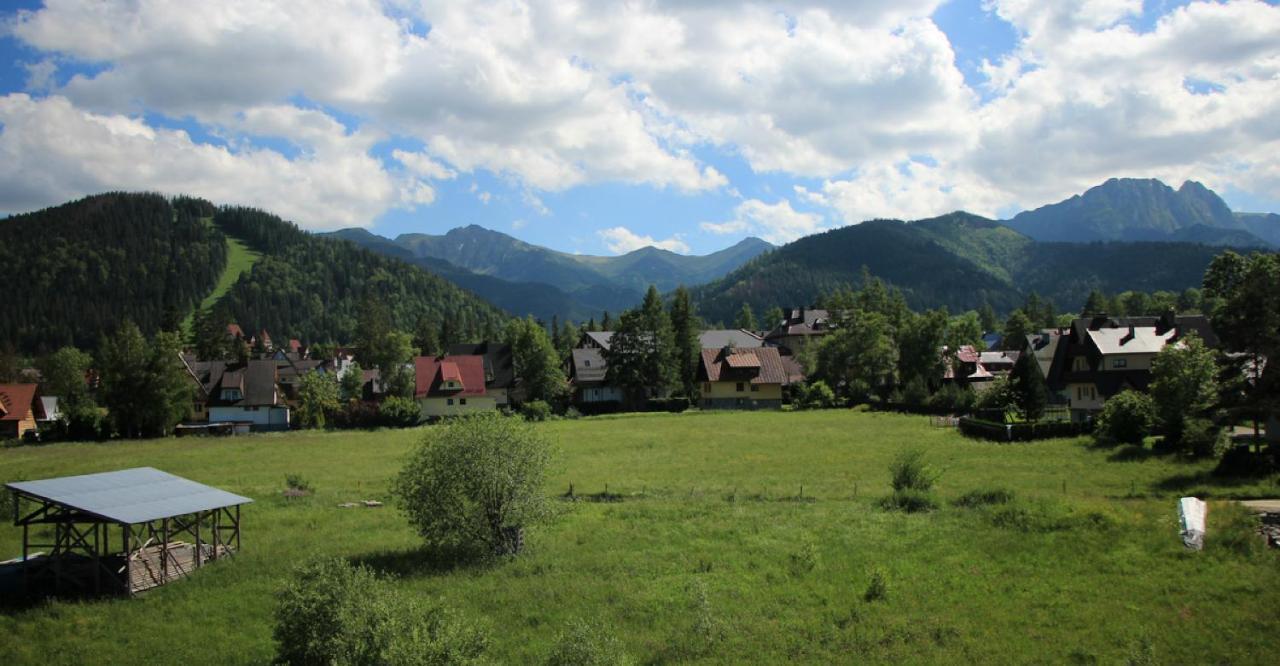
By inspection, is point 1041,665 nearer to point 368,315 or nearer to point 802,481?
point 802,481

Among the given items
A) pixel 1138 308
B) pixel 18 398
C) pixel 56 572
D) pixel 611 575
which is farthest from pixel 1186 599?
pixel 1138 308

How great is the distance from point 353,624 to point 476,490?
9569mm

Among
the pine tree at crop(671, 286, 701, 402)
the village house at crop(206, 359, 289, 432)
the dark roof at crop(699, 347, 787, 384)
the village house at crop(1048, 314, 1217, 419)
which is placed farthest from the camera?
the pine tree at crop(671, 286, 701, 402)

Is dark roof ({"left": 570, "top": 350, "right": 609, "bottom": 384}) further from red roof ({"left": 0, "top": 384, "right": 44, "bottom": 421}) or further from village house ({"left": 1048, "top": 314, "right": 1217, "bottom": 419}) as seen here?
red roof ({"left": 0, "top": 384, "right": 44, "bottom": 421})

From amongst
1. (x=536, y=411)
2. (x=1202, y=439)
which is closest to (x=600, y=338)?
(x=536, y=411)

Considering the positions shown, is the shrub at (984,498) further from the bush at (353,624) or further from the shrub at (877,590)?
the bush at (353,624)

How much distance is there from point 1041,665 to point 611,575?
11.0m

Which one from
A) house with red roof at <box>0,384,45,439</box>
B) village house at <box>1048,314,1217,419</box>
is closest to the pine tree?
village house at <box>1048,314,1217,419</box>

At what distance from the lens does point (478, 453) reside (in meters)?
23.7

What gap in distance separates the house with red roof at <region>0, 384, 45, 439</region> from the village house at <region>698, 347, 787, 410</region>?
234 ft

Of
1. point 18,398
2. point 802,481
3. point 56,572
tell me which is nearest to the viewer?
point 56,572

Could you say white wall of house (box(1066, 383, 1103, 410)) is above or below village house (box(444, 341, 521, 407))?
below

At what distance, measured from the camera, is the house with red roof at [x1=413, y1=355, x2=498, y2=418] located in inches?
3167

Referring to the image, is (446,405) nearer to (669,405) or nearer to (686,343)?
(669,405)
